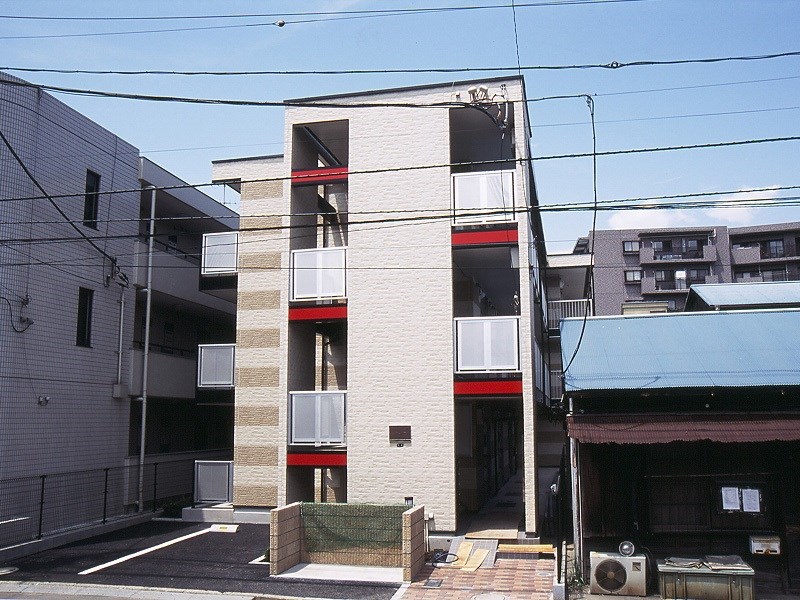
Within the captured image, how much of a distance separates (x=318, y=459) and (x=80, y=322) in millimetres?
8903

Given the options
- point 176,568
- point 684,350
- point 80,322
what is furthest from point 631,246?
point 176,568

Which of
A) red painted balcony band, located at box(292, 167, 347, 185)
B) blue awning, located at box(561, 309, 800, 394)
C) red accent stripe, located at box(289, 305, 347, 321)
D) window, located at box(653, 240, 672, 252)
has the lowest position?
blue awning, located at box(561, 309, 800, 394)

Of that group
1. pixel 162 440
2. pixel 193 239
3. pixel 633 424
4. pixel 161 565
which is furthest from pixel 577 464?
pixel 193 239

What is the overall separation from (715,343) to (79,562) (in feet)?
47.0

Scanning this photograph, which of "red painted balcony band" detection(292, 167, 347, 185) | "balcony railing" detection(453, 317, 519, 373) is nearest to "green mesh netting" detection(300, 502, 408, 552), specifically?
"balcony railing" detection(453, 317, 519, 373)

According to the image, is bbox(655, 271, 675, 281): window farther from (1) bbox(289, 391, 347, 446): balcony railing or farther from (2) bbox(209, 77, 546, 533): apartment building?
(1) bbox(289, 391, 347, 446): balcony railing

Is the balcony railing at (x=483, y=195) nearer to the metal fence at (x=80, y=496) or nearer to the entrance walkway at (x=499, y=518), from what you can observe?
the entrance walkway at (x=499, y=518)

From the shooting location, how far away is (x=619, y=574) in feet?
Answer: 40.9

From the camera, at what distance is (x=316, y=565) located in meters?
14.9

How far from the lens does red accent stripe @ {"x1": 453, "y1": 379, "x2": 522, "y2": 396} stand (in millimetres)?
16719

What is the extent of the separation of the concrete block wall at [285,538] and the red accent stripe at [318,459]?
105 inches

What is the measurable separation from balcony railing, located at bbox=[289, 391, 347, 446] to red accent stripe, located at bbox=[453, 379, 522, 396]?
9.88ft

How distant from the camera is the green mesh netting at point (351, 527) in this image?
1481cm

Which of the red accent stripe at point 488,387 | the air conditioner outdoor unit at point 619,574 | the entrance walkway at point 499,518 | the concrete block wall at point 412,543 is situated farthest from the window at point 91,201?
the air conditioner outdoor unit at point 619,574
